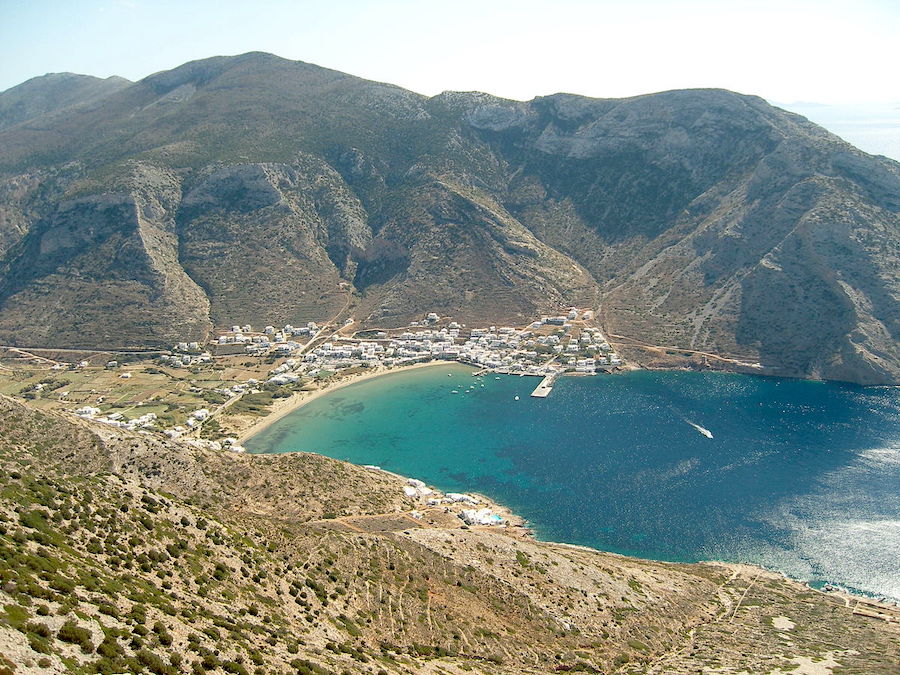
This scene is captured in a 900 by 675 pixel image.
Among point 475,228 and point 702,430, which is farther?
point 475,228

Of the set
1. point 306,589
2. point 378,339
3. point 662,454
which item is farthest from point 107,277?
point 306,589

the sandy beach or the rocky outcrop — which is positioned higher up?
the rocky outcrop

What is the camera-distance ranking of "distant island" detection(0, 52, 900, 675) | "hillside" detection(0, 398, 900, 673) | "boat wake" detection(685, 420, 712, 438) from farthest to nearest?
"boat wake" detection(685, 420, 712, 438), "distant island" detection(0, 52, 900, 675), "hillside" detection(0, 398, 900, 673)

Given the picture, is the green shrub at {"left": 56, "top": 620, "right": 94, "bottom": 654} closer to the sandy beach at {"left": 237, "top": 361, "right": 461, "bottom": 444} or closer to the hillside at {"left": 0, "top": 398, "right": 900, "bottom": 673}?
the hillside at {"left": 0, "top": 398, "right": 900, "bottom": 673}

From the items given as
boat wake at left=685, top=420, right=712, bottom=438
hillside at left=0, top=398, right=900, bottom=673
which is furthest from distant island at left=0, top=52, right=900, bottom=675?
boat wake at left=685, top=420, right=712, bottom=438

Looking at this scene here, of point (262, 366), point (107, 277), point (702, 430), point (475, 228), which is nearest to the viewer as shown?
point (702, 430)

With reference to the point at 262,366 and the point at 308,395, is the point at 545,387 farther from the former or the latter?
the point at 262,366

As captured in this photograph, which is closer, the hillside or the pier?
the hillside
